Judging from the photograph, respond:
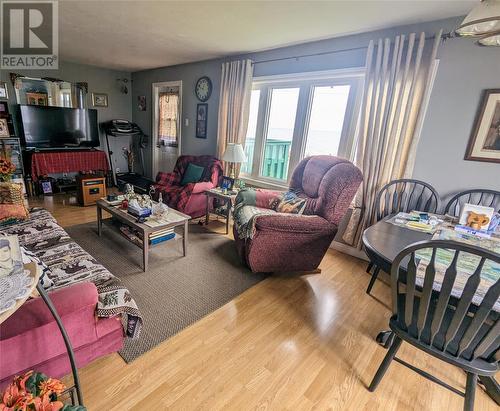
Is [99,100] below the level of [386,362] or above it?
above

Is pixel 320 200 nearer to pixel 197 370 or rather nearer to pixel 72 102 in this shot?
pixel 197 370

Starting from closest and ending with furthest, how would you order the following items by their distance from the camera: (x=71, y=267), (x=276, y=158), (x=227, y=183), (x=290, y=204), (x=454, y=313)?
(x=454, y=313) → (x=71, y=267) → (x=290, y=204) → (x=227, y=183) → (x=276, y=158)

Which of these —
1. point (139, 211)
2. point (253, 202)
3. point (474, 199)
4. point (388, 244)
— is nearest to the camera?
point (388, 244)

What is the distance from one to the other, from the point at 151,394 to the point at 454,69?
10.7 feet

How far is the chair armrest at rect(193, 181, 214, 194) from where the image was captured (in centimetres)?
352

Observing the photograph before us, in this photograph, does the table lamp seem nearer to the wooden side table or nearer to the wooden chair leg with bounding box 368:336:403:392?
the wooden side table

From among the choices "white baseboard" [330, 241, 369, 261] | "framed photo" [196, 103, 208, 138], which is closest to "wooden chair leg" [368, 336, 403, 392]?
"white baseboard" [330, 241, 369, 261]

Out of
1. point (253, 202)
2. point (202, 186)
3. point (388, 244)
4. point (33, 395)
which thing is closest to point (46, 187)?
point (202, 186)

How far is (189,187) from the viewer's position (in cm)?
353

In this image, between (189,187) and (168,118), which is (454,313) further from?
(168,118)

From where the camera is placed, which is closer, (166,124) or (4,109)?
(4,109)

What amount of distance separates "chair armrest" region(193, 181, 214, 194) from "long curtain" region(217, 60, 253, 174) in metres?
0.75

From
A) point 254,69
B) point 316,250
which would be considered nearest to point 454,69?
point 316,250

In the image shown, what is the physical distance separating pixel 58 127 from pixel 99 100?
1.11m
